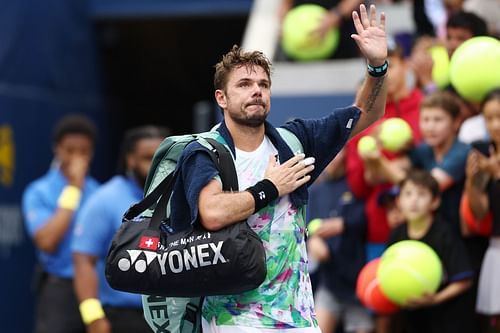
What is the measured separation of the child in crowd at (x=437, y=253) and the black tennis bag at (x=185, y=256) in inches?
98.9

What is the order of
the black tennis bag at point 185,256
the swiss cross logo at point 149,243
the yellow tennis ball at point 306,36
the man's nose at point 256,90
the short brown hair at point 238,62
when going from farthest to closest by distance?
the yellow tennis ball at point 306,36, the short brown hair at point 238,62, the man's nose at point 256,90, the swiss cross logo at point 149,243, the black tennis bag at point 185,256

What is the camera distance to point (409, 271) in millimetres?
7348

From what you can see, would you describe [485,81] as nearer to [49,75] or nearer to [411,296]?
[411,296]

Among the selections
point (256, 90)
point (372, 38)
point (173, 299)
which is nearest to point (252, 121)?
point (256, 90)

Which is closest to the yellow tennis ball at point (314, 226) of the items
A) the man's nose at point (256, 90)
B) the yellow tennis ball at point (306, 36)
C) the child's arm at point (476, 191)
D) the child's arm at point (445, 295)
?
the child's arm at point (445, 295)

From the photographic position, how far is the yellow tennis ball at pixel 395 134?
26.6 feet

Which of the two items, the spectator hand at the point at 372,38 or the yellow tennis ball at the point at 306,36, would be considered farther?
the yellow tennis ball at the point at 306,36

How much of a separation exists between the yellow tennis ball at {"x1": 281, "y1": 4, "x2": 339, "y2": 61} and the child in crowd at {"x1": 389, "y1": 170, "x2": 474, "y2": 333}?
3207 mm

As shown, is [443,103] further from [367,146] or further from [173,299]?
[173,299]

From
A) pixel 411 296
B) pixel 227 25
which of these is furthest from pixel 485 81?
pixel 227 25

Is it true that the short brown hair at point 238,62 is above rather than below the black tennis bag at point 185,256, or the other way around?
above

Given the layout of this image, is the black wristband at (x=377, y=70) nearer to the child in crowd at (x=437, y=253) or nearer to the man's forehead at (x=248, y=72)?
the man's forehead at (x=248, y=72)

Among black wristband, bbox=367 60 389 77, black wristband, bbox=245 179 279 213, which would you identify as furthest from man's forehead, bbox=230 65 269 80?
black wristband, bbox=367 60 389 77

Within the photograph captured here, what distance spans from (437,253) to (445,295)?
288mm
